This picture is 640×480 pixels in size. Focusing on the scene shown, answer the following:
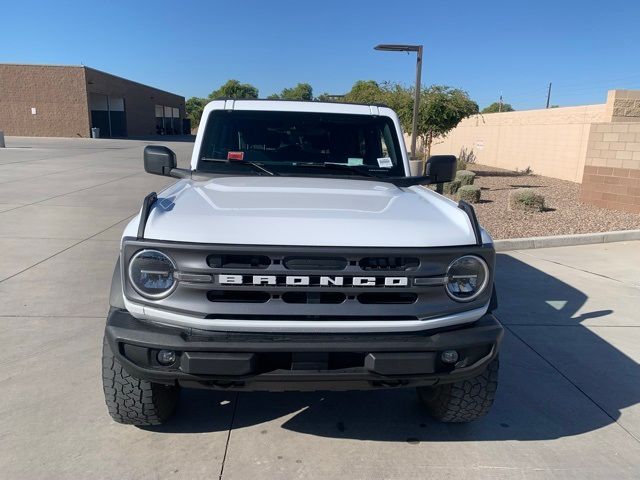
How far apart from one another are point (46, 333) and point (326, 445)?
2709 millimetres

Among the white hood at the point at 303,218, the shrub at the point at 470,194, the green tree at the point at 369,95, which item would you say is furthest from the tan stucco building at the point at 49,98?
the white hood at the point at 303,218

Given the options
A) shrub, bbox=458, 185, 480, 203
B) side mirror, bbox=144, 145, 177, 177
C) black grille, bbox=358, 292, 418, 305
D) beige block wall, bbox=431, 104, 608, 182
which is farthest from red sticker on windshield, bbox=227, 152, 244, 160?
beige block wall, bbox=431, 104, 608, 182

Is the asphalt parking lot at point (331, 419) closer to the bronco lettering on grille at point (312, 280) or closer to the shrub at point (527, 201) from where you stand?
the bronco lettering on grille at point (312, 280)

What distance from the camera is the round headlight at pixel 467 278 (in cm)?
251

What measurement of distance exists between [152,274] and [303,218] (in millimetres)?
754

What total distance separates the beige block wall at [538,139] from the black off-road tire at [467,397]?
12.2 m

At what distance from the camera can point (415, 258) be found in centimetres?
244

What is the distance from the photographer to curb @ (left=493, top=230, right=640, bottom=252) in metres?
7.81

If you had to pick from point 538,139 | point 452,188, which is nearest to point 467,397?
point 452,188

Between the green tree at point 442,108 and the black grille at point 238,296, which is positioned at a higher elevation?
the green tree at point 442,108

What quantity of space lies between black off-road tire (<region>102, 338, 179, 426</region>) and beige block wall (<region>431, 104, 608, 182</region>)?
1332cm

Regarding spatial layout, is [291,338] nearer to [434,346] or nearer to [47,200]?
[434,346]

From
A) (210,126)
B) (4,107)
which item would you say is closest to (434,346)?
(210,126)

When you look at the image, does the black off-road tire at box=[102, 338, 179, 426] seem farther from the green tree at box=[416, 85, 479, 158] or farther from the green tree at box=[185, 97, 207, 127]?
the green tree at box=[185, 97, 207, 127]
